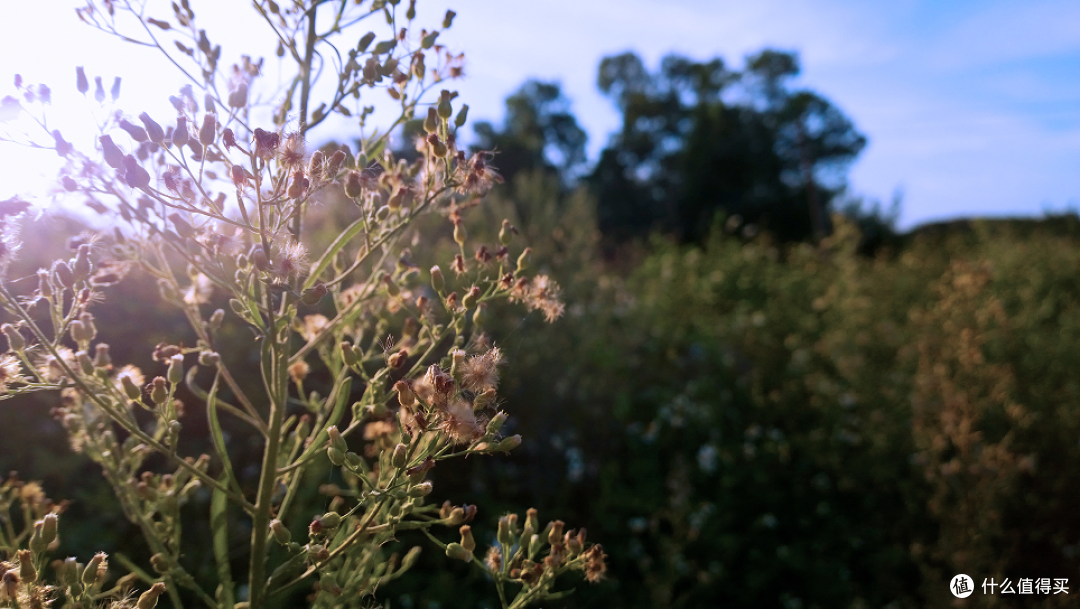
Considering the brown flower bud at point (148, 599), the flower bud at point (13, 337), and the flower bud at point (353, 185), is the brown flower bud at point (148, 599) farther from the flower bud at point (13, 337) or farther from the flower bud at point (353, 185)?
the flower bud at point (353, 185)

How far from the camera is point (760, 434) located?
3.29 meters

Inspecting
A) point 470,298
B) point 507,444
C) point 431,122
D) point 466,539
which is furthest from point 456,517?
point 431,122

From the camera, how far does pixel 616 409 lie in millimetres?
3117

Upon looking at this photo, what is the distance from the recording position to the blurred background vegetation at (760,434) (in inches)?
94.7

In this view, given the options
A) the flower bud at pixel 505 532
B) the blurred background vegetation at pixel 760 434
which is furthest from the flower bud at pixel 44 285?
the blurred background vegetation at pixel 760 434

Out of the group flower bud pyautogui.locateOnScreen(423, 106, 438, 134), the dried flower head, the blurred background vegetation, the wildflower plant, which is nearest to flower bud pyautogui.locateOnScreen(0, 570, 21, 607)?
the wildflower plant

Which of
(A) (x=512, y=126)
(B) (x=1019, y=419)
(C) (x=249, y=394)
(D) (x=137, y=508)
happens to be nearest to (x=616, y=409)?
(C) (x=249, y=394)

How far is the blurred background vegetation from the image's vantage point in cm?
241

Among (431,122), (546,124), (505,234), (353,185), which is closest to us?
(353,185)

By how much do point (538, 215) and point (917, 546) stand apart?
9.18ft

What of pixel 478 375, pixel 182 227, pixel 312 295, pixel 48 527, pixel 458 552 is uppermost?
pixel 182 227

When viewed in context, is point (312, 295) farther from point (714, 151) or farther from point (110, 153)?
point (714, 151)

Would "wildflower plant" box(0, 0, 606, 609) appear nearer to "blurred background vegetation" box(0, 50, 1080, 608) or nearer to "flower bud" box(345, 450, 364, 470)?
"flower bud" box(345, 450, 364, 470)

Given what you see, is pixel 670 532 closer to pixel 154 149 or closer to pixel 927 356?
pixel 927 356
